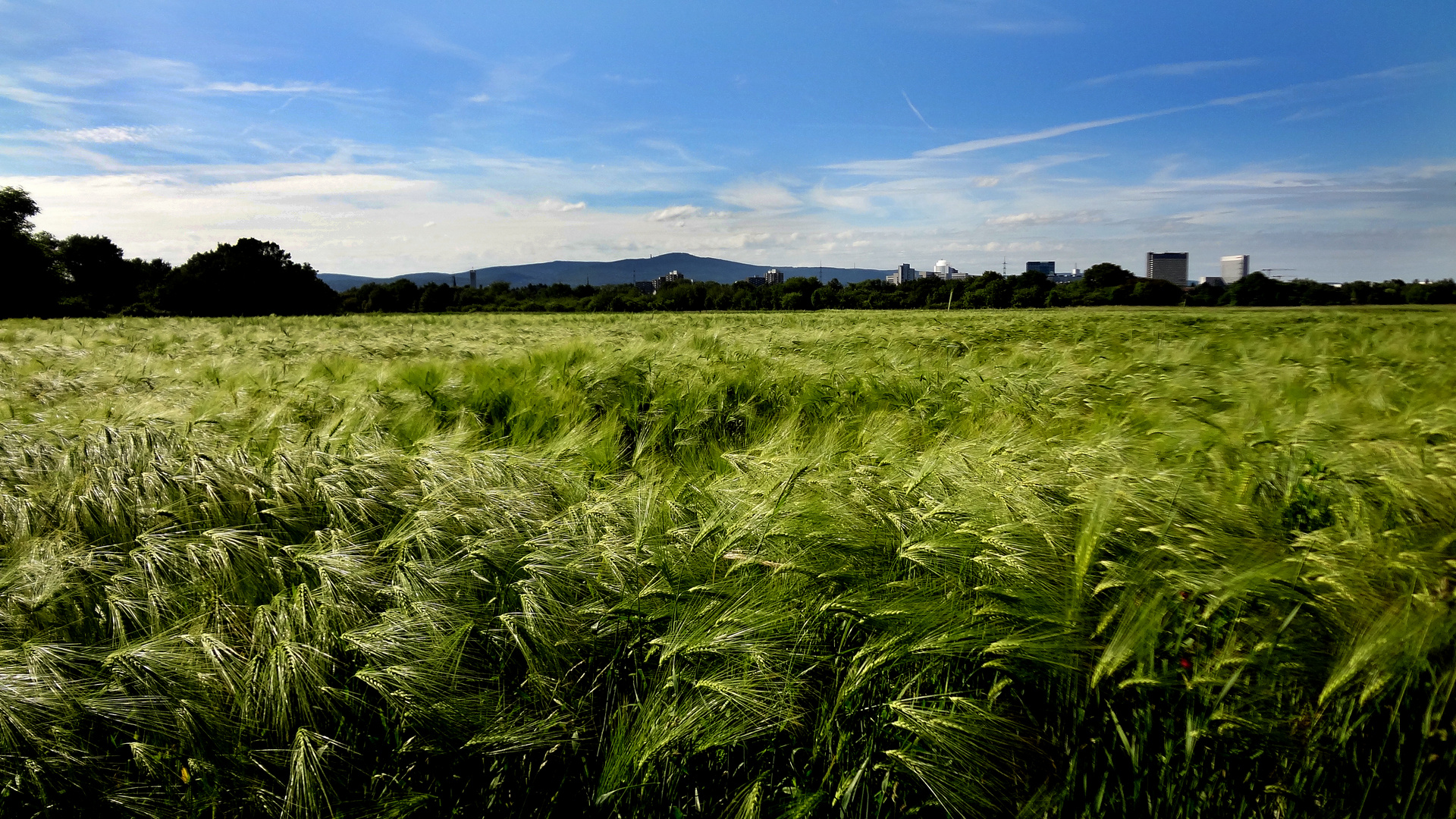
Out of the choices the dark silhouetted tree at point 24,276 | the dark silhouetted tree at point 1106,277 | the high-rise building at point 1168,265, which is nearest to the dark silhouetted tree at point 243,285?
the dark silhouetted tree at point 24,276

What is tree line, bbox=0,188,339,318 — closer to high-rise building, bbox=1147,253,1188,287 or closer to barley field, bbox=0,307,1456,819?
barley field, bbox=0,307,1456,819

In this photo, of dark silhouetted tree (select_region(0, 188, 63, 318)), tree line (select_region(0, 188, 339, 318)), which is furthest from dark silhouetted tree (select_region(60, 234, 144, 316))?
dark silhouetted tree (select_region(0, 188, 63, 318))

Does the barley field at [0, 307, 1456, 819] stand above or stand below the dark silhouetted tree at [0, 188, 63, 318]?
below

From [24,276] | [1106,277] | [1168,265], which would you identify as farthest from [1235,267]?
[24,276]

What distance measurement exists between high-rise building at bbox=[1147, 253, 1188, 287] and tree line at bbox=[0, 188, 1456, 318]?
2463 inches

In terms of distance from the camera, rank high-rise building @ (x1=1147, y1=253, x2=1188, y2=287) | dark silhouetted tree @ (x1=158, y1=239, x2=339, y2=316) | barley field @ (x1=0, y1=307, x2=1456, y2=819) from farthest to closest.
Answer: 1. high-rise building @ (x1=1147, y1=253, x2=1188, y2=287)
2. dark silhouetted tree @ (x1=158, y1=239, x2=339, y2=316)
3. barley field @ (x1=0, y1=307, x2=1456, y2=819)

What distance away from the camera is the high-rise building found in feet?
358

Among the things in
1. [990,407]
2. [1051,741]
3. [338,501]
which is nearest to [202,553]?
[338,501]

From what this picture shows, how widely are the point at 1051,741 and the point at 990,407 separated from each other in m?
2.96

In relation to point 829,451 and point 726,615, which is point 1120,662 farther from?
point 829,451

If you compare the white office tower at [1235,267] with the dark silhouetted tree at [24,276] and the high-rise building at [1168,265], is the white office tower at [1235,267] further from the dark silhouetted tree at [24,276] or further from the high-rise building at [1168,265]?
the dark silhouetted tree at [24,276]

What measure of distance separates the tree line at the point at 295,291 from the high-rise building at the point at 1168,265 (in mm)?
62568

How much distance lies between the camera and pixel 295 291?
45906 mm

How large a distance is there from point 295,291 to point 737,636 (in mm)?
54295
